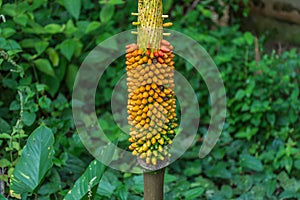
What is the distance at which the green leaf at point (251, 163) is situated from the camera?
128 inches

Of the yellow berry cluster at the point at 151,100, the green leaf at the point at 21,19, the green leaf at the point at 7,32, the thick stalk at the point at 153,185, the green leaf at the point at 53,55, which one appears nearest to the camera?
the yellow berry cluster at the point at 151,100

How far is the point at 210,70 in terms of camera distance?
3.70 meters

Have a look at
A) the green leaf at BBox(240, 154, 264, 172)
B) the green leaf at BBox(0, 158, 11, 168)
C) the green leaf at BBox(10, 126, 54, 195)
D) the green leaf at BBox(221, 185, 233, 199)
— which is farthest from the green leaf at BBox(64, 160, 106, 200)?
the green leaf at BBox(240, 154, 264, 172)

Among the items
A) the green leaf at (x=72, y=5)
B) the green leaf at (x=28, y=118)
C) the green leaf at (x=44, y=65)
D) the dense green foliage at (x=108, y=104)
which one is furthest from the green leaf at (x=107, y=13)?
the green leaf at (x=28, y=118)

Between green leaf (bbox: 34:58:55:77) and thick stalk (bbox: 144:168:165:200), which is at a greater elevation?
green leaf (bbox: 34:58:55:77)

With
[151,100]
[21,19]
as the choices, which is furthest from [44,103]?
[151,100]

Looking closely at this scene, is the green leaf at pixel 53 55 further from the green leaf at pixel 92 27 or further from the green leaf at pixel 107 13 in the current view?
the green leaf at pixel 107 13

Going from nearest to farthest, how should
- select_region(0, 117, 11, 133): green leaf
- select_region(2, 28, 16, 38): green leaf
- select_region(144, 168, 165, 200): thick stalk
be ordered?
select_region(144, 168, 165, 200): thick stalk → select_region(0, 117, 11, 133): green leaf → select_region(2, 28, 16, 38): green leaf

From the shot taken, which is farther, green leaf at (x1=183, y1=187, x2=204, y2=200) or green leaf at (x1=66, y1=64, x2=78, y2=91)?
green leaf at (x1=66, y1=64, x2=78, y2=91)

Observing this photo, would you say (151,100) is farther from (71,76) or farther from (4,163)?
(71,76)

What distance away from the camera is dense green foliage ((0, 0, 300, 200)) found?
287cm

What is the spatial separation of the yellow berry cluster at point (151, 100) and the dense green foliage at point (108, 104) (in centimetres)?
67

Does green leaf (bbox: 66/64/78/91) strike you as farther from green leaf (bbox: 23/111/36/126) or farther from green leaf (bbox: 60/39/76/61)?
green leaf (bbox: 23/111/36/126)

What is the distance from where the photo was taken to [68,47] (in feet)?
10.9
